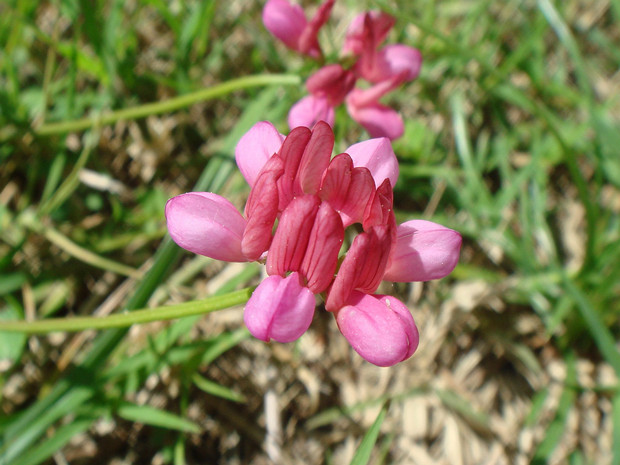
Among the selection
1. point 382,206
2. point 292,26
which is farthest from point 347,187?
point 292,26

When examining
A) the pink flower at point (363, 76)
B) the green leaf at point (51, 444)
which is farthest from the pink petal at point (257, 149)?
the green leaf at point (51, 444)

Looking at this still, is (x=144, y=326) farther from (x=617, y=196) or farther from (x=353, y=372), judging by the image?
(x=617, y=196)

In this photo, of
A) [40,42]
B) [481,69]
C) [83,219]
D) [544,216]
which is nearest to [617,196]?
[544,216]

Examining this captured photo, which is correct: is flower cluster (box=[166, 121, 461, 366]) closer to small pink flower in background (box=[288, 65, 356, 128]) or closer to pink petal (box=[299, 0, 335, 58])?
small pink flower in background (box=[288, 65, 356, 128])

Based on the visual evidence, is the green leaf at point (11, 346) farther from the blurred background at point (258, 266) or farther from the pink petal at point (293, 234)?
the pink petal at point (293, 234)

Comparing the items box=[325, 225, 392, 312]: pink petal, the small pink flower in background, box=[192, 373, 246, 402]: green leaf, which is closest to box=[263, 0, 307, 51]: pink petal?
the small pink flower in background

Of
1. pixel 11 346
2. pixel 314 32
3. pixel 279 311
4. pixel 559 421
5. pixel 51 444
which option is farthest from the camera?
pixel 559 421

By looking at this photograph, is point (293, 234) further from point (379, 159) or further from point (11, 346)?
point (11, 346)
